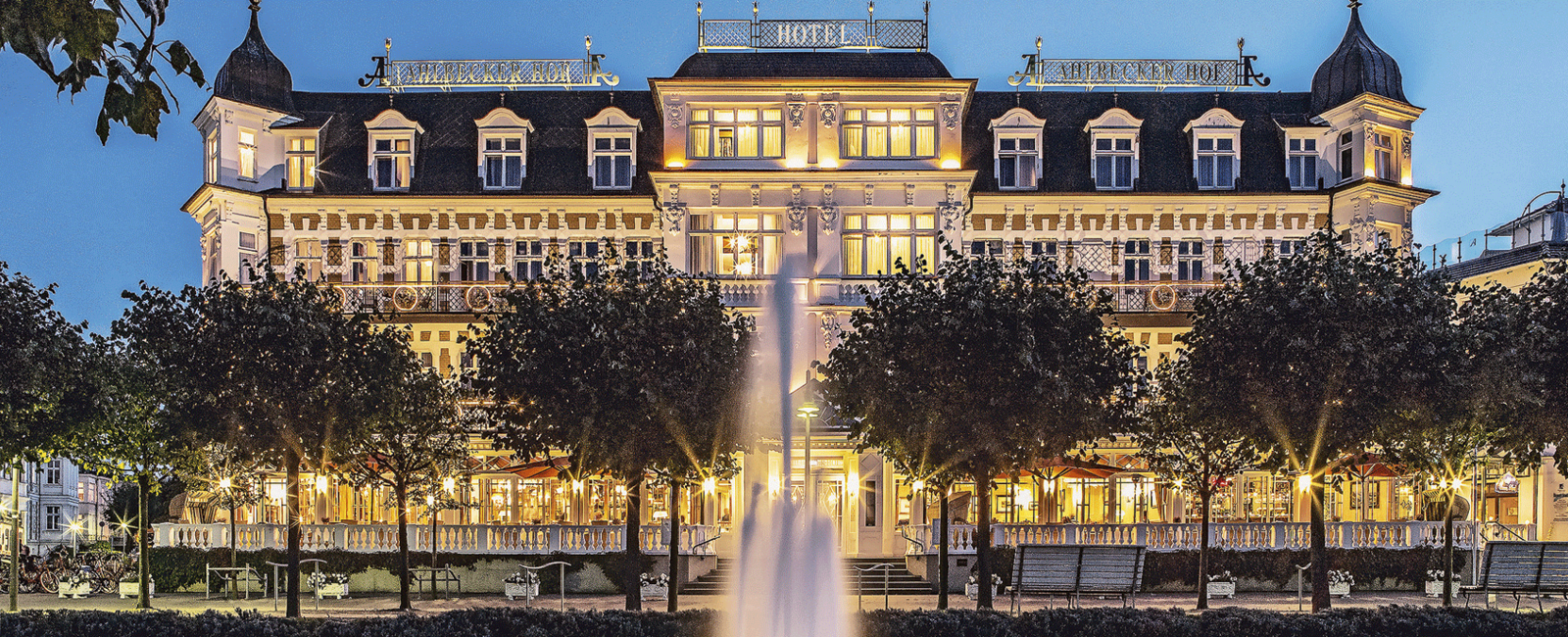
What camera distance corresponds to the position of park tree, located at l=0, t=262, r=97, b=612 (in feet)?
76.7

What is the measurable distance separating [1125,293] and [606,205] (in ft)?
47.7

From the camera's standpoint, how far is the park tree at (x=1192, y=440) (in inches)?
1056

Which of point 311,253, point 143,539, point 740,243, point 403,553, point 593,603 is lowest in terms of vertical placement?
point 593,603

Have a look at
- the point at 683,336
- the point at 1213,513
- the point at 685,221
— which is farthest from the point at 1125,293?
the point at 683,336

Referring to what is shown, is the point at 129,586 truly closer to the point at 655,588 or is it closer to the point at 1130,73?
the point at 655,588

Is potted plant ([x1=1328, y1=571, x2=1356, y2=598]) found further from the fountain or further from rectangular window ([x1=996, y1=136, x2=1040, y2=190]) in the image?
the fountain

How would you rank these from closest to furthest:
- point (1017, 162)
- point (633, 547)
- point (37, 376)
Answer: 1. point (37, 376)
2. point (633, 547)
3. point (1017, 162)

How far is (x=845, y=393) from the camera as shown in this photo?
27750mm

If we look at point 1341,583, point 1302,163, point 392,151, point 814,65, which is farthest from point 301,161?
point 1341,583

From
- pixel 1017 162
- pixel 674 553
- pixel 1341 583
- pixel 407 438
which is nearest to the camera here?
pixel 674 553

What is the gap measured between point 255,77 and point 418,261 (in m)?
7.00

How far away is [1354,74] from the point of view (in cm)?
4238

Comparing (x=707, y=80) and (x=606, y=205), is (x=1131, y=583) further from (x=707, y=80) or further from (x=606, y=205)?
(x=606, y=205)

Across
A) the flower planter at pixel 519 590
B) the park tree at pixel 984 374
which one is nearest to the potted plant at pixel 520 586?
the flower planter at pixel 519 590
